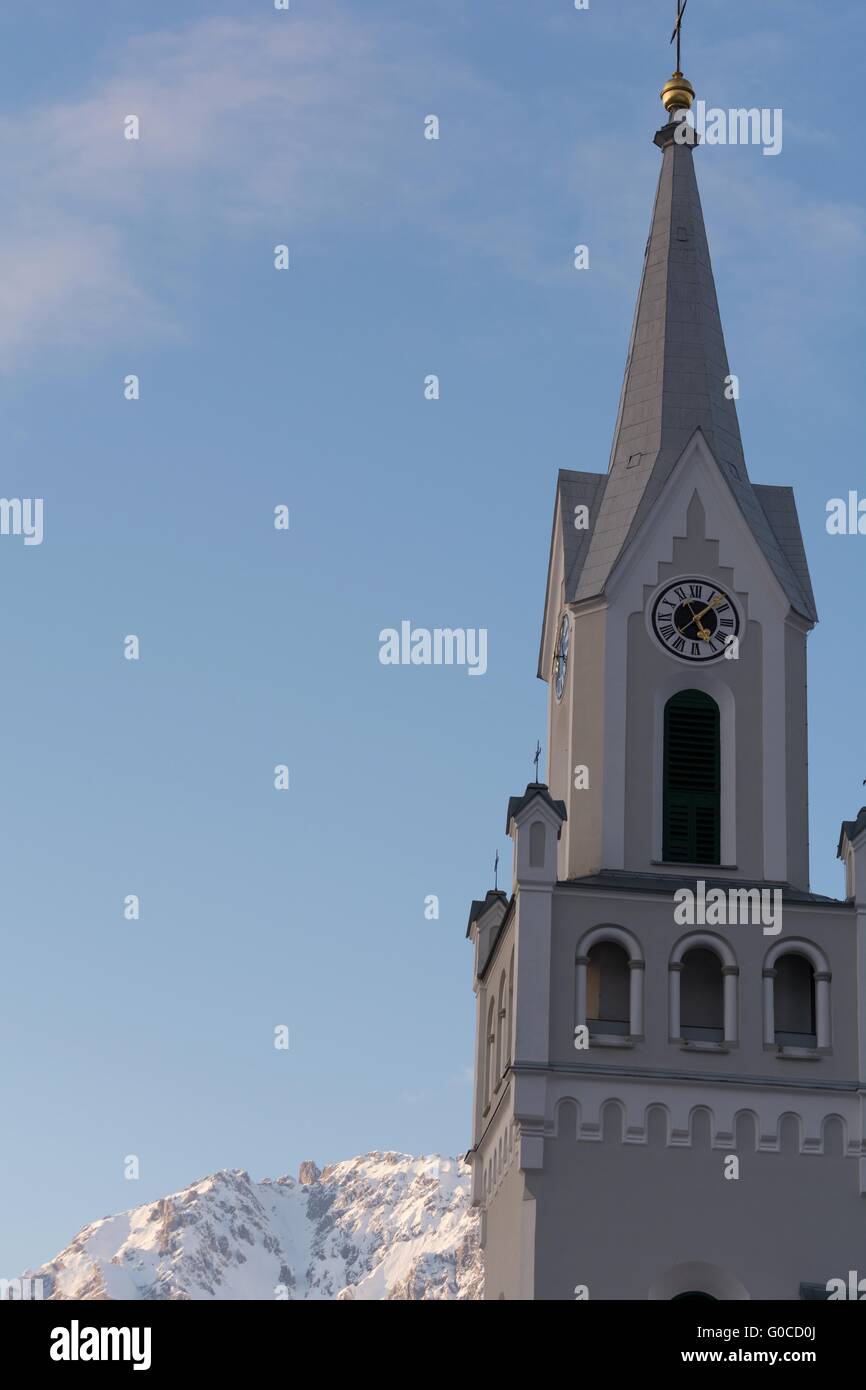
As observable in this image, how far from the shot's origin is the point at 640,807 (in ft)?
133

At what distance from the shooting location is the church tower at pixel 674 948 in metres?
37.1

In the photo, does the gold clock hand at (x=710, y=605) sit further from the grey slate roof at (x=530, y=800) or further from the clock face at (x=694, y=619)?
the grey slate roof at (x=530, y=800)

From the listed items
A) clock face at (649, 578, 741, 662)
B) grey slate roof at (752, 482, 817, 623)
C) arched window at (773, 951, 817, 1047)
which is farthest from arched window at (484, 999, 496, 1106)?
grey slate roof at (752, 482, 817, 623)

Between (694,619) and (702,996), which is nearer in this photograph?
(702,996)

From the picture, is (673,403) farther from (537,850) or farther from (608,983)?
(608,983)

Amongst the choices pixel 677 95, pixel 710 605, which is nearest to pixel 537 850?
pixel 710 605

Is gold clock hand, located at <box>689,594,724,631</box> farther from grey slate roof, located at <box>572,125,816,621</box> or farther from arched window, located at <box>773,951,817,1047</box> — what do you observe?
arched window, located at <box>773,951,817,1047</box>

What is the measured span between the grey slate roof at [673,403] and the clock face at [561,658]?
73 cm

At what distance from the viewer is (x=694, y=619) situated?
1665 inches

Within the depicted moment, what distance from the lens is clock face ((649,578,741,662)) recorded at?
4195 cm

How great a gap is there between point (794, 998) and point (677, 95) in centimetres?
1927

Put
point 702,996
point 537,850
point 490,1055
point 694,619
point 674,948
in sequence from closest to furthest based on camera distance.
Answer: point 674,948, point 537,850, point 702,996, point 694,619, point 490,1055
